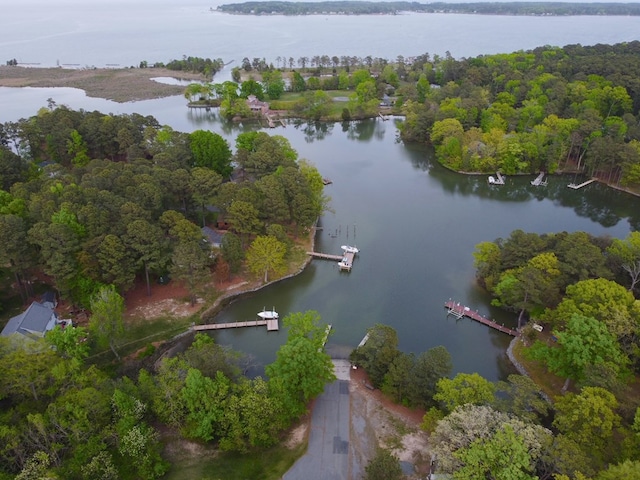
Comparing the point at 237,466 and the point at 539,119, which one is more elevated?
the point at 539,119

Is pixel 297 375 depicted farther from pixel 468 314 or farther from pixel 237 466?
pixel 468 314

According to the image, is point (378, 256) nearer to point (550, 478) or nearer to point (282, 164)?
point (282, 164)

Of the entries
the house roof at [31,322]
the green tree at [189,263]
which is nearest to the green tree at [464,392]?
the green tree at [189,263]

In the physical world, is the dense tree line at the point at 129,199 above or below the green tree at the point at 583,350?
above

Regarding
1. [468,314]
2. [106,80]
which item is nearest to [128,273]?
[468,314]

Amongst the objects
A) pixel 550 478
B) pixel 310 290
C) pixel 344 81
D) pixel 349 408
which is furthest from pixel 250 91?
pixel 550 478

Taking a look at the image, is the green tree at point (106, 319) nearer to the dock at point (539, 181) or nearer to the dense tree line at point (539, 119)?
the dense tree line at point (539, 119)

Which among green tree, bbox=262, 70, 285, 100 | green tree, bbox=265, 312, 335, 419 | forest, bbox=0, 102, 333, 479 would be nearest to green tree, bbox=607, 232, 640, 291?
forest, bbox=0, 102, 333, 479
